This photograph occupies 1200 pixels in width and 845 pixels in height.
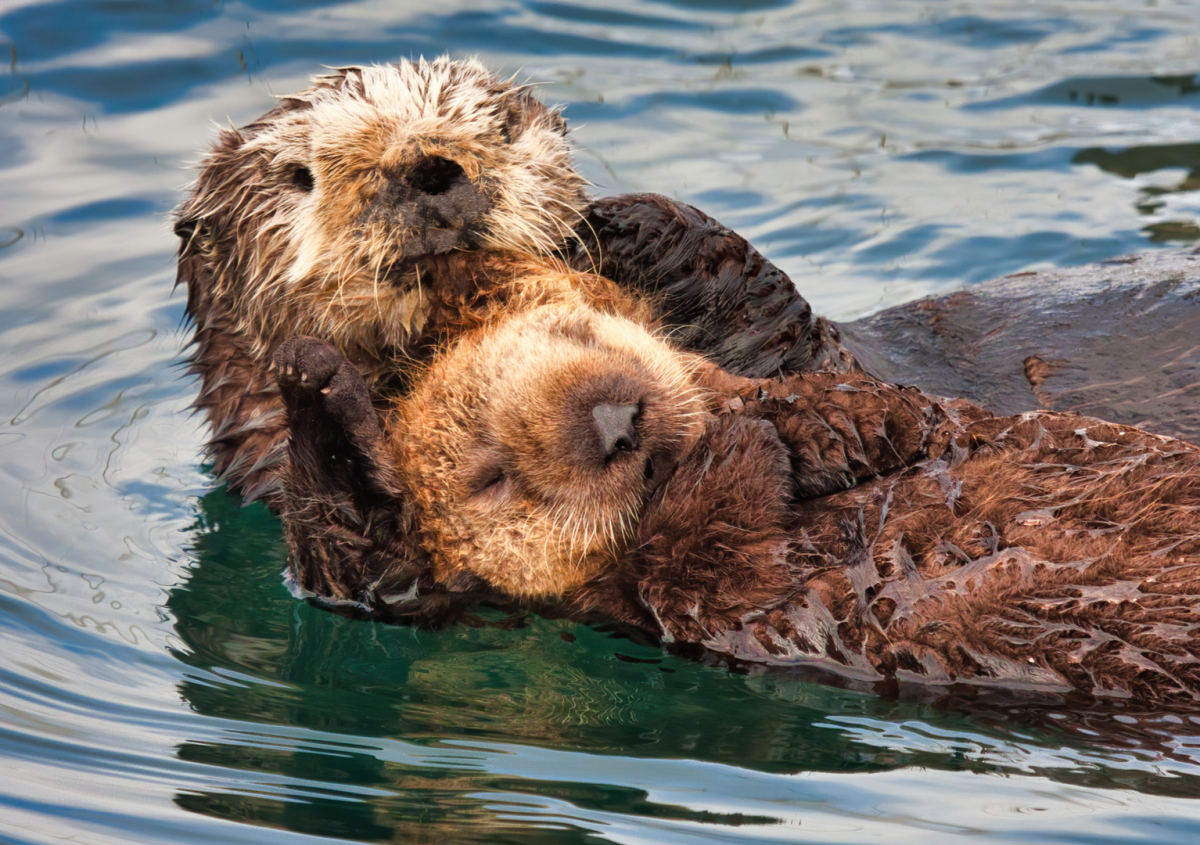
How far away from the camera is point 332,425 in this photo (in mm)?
2754

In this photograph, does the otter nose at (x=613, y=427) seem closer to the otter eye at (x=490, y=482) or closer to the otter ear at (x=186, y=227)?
the otter eye at (x=490, y=482)

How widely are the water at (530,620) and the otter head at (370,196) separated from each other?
84cm

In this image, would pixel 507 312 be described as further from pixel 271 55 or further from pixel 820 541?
pixel 271 55

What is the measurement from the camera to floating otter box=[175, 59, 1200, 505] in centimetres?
288

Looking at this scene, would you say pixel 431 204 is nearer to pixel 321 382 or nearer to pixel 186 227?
pixel 321 382

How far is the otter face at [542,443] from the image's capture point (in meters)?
2.68

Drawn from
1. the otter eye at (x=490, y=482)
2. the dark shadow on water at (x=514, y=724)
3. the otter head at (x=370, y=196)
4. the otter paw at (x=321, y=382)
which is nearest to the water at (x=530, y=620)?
the dark shadow on water at (x=514, y=724)

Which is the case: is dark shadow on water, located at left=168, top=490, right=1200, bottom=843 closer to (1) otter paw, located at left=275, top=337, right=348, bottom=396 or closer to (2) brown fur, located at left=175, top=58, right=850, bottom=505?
(2) brown fur, located at left=175, top=58, right=850, bottom=505

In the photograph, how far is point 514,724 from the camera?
8.95ft

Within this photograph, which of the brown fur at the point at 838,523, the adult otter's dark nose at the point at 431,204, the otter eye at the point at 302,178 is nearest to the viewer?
the brown fur at the point at 838,523

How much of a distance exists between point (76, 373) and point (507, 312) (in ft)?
8.51

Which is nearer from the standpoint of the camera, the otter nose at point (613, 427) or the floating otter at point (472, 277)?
the otter nose at point (613, 427)

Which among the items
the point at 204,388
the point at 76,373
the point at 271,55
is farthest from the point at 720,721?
the point at 271,55

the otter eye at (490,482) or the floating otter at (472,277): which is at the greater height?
the floating otter at (472,277)
